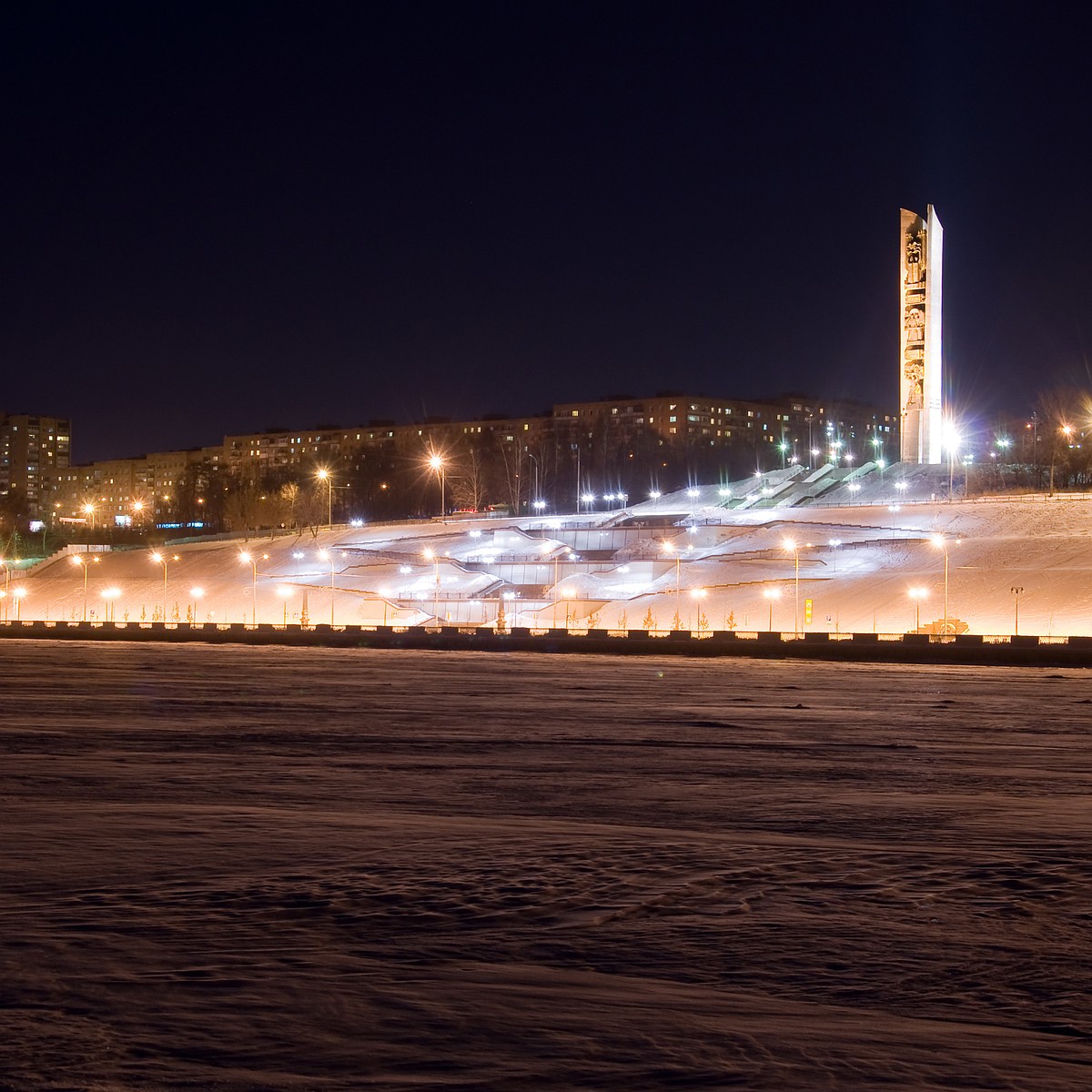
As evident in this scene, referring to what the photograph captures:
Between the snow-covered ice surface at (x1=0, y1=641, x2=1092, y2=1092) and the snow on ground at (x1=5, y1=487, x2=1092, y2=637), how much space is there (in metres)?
24.6

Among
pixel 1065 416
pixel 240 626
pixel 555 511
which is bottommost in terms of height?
pixel 240 626

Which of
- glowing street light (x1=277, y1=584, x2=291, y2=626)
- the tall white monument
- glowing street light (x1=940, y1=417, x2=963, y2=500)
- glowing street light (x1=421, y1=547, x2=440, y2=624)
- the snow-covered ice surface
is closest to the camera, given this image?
the snow-covered ice surface

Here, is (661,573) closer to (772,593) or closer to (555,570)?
(555,570)

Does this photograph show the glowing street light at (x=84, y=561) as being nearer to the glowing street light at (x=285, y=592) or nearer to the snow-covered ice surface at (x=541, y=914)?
the glowing street light at (x=285, y=592)

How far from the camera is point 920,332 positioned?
230 ft

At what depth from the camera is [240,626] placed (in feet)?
149

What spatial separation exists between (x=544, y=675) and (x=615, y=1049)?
2344cm

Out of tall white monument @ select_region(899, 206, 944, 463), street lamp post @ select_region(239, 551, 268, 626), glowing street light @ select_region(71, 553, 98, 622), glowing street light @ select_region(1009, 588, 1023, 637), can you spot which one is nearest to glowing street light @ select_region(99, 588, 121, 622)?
glowing street light @ select_region(71, 553, 98, 622)

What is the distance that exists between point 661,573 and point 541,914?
41.3 meters

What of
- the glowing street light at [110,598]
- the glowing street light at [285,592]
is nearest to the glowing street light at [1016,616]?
the glowing street light at [285,592]

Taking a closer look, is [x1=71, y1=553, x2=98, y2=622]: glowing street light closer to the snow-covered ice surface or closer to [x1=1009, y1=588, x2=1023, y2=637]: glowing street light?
[x1=1009, y1=588, x2=1023, y2=637]: glowing street light

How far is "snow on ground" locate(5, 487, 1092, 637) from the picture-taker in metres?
40.5

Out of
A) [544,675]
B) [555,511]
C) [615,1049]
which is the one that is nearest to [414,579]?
[544,675]

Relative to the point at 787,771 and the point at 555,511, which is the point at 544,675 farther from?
the point at 555,511
